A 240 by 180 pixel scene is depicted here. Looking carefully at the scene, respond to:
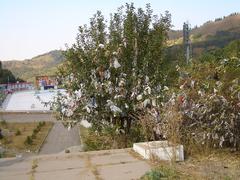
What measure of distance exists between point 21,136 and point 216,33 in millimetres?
77162

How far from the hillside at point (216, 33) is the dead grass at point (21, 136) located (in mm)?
46323

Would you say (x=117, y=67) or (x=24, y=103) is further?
(x=24, y=103)


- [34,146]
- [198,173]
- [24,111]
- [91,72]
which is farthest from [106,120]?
[24,111]

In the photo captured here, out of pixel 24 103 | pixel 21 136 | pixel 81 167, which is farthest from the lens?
pixel 24 103

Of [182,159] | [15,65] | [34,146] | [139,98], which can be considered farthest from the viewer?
[15,65]

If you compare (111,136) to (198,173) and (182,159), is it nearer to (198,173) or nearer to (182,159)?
(182,159)

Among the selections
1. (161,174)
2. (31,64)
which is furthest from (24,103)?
(31,64)

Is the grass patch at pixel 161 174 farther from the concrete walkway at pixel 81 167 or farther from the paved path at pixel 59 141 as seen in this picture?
the paved path at pixel 59 141

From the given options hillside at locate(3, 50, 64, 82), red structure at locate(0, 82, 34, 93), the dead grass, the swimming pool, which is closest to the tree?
the dead grass

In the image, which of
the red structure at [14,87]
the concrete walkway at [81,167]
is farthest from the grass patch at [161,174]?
the red structure at [14,87]

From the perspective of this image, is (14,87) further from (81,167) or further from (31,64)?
(31,64)

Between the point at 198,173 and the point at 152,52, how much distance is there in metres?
4.07

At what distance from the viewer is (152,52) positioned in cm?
835

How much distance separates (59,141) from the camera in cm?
3288
